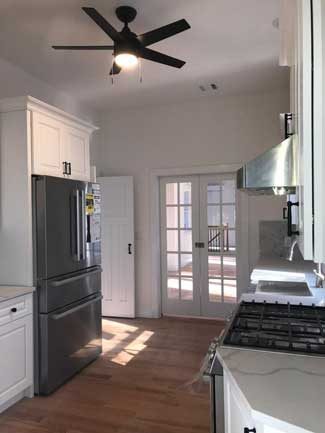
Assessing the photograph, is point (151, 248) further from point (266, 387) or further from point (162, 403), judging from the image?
point (266, 387)

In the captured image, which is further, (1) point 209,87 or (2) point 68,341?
(1) point 209,87

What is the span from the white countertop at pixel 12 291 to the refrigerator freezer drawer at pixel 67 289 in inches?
4.1

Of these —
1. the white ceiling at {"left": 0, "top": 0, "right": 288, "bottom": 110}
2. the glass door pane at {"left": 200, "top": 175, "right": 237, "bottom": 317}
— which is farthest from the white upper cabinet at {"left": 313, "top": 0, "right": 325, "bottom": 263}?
the glass door pane at {"left": 200, "top": 175, "right": 237, "bottom": 317}

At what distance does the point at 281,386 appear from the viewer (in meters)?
1.11

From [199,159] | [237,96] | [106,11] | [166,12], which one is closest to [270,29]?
[166,12]

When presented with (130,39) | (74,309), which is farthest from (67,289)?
(130,39)

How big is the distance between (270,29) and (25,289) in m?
2.83

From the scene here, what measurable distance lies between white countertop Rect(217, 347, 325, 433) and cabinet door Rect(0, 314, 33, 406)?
1.86 meters

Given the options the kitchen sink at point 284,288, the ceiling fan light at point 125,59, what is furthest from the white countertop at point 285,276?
the ceiling fan light at point 125,59

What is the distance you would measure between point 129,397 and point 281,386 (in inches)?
82.1

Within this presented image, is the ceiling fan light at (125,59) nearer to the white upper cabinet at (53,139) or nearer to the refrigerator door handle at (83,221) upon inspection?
the white upper cabinet at (53,139)

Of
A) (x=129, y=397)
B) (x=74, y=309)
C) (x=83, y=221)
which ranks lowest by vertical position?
(x=129, y=397)

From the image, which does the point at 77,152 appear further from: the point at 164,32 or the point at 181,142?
the point at 181,142

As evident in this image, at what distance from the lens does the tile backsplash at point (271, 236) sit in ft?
14.6
